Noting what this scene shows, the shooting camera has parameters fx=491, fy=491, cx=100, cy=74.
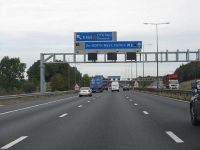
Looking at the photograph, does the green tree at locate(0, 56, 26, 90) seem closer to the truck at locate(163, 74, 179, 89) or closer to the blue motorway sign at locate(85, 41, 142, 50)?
the truck at locate(163, 74, 179, 89)

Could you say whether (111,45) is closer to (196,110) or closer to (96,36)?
(96,36)

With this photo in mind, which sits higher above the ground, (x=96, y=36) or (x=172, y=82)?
(x=96, y=36)

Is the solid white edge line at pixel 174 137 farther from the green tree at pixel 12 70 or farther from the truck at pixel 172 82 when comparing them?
the green tree at pixel 12 70

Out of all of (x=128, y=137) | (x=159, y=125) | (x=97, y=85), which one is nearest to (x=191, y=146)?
(x=128, y=137)

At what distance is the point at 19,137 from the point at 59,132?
1.59m

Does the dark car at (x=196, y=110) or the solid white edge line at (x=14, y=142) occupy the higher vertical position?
the dark car at (x=196, y=110)

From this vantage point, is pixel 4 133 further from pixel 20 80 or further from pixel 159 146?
pixel 20 80

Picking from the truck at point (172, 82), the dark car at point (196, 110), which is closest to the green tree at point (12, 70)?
the truck at point (172, 82)

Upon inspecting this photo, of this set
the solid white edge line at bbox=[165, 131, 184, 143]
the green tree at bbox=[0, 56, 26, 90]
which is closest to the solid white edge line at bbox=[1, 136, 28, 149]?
the solid white edge line at bbox=[165, 131, 184, 143]

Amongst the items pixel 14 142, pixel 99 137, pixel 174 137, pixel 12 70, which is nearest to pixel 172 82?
pixel 174 137

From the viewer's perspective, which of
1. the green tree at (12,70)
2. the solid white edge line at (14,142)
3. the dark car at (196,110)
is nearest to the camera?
the solid white edge line at (14,142)

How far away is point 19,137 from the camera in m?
13.8

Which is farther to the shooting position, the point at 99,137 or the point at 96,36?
the point at 96,36

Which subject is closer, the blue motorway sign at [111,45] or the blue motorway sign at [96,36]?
the blue motorway sign at [96,36]
